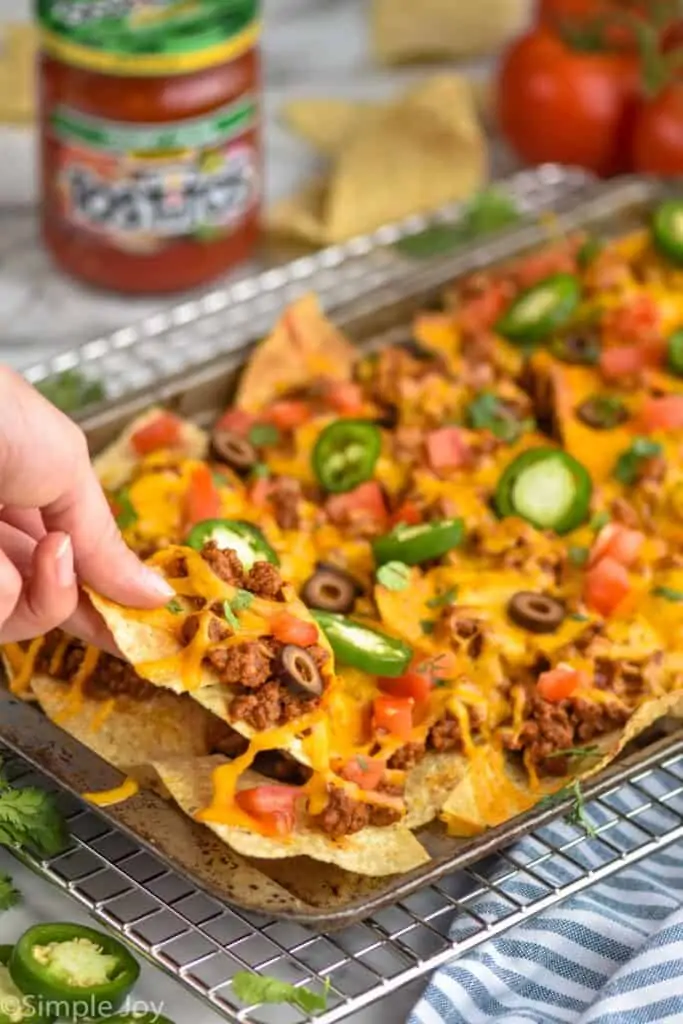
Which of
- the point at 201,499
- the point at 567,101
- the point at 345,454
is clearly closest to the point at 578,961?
the point at 201,499

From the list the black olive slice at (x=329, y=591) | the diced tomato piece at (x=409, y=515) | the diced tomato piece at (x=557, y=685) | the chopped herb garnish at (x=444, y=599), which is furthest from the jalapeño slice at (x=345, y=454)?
the diced tomato piece at (x=557, y=685)

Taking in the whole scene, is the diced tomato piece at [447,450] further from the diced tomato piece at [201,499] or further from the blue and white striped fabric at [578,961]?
the blue and white striped fabric at [578,961]

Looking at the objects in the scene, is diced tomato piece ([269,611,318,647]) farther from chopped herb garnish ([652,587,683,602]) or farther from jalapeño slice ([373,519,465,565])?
chopped herb garnish ([652,587,683,602])

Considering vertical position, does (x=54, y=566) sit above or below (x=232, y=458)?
above

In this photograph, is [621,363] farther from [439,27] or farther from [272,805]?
[439,27]

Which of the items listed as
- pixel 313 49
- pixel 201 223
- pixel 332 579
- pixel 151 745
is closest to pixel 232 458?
pixel 332 579

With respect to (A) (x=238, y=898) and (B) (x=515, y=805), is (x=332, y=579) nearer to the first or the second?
(B) (x=515, y=805)

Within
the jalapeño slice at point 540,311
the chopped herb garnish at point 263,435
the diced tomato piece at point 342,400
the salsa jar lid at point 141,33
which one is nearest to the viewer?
the chopped herb garnish at point 263,435
